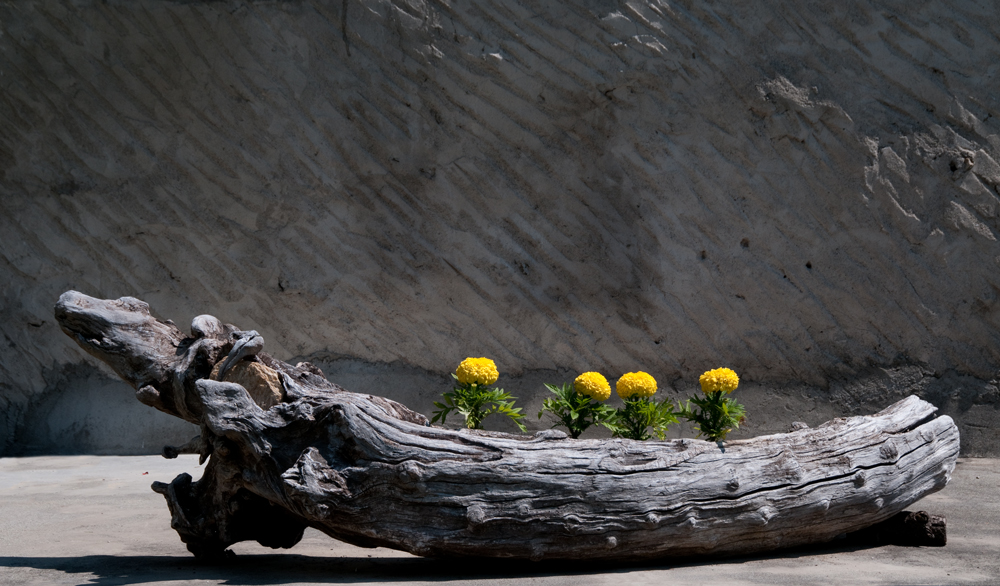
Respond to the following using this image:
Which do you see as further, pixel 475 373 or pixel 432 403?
pixel 432 403

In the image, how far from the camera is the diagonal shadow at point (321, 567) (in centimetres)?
292

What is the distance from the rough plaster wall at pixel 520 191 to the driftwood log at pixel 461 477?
10.5ft

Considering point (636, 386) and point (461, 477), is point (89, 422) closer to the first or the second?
point (461, 477)

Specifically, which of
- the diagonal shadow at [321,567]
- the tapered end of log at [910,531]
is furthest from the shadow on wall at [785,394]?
the diagonal shadow at [321,567]

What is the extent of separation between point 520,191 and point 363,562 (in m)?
4.05

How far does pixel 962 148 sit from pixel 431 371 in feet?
15.4

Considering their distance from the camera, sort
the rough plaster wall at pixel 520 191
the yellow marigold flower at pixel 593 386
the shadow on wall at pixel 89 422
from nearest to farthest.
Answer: the yellow marigold flower at pixel 593 386 → the rough plaster wall at pixel 520 191 → the shadow on wall at pixel 89 422

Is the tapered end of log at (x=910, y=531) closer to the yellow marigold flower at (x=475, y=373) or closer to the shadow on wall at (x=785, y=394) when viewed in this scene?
the yellow marigold flower at (x=475, y=373)

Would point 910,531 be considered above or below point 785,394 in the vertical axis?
above

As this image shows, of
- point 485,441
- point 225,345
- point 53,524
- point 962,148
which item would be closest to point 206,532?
point 225,345

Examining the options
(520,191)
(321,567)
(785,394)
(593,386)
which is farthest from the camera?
(520,191)

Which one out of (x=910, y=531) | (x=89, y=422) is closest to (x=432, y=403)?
(x=89, y=422)

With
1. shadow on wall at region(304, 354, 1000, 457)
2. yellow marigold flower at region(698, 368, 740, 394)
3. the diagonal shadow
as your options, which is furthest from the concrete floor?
shadow on wall at region(304, 354, 1000, 457)

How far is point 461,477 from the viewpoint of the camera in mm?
2877
